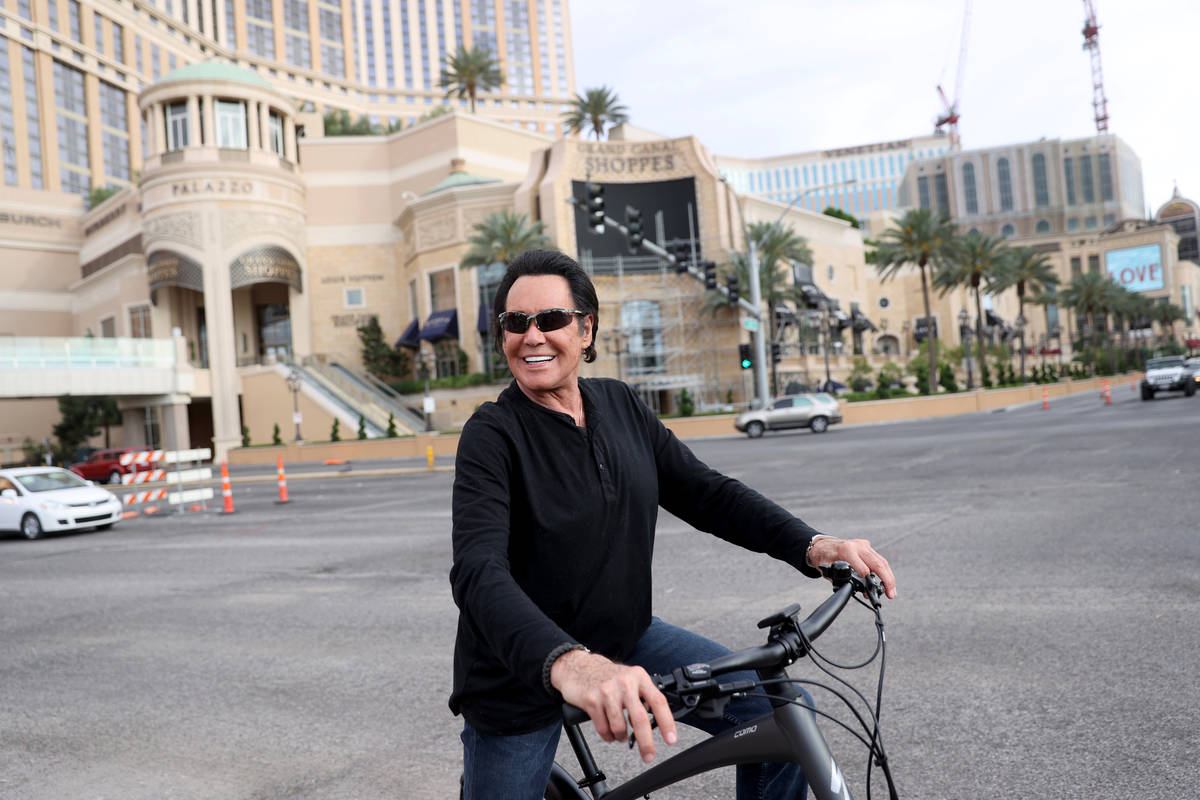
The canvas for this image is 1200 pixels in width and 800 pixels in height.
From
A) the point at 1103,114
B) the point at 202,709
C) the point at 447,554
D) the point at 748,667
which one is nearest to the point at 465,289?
the point at 447,554

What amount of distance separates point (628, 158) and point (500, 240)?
10.7 m

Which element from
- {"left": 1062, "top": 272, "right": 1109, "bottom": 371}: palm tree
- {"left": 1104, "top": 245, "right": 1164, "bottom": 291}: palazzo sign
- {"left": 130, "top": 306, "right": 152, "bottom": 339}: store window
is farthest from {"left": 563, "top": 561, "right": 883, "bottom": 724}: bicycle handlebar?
{"left": 1104, "top": 245, "right": 1164, "bottom": 291}: palazzo sign

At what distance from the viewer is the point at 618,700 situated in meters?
1.58

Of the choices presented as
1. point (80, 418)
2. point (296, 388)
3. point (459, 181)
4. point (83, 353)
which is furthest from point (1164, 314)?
point (83, 353)

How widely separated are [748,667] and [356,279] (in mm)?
61283

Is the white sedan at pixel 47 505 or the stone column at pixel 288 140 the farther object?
the stone column at pixel 288 140

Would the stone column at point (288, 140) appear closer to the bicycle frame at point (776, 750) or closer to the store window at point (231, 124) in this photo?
the store window at point (231, 124)

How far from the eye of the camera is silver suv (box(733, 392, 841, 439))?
33.3m

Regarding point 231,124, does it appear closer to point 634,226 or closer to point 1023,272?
point 634,226

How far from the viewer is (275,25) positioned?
4252 inches

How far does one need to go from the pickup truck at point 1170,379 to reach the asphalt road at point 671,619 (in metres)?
25.5

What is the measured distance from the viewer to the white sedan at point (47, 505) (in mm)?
16062

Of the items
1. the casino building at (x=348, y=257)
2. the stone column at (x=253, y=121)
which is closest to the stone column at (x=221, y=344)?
the casino building at (x=348, y=257)

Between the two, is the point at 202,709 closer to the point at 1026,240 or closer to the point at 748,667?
the point at 748,667
